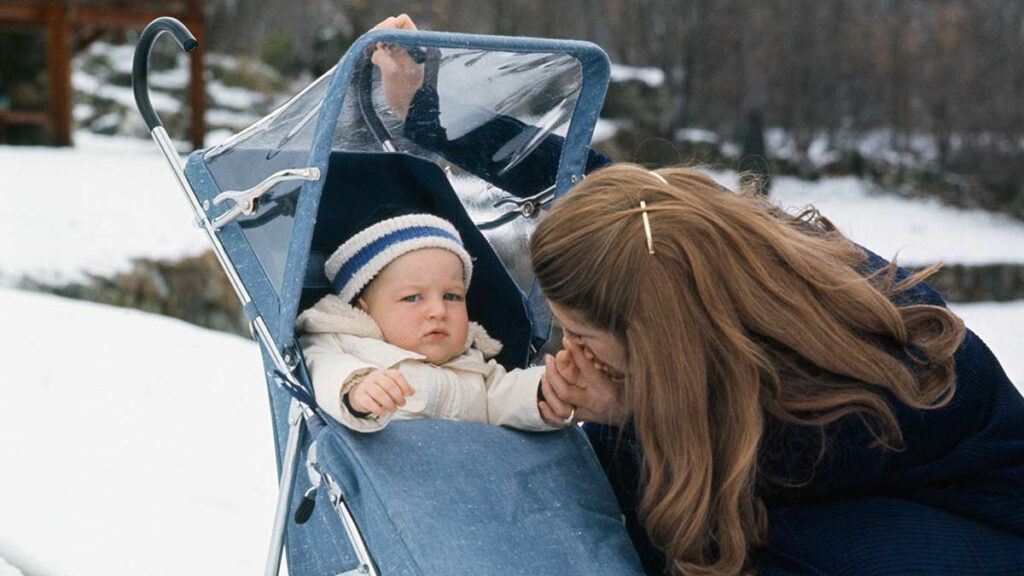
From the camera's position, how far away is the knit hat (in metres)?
2.15

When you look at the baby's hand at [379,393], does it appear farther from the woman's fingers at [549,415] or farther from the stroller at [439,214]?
the woman's fingers at [549,415]

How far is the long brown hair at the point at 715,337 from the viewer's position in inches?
62.5

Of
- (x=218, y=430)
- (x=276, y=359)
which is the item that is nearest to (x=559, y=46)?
(x=276, y=359)

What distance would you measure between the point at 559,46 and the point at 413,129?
15.8 inches

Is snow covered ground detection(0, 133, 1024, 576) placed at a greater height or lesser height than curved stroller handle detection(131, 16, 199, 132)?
lesser

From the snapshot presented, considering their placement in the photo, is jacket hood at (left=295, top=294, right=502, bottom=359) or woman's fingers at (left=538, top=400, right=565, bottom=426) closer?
woman's fingers at (left=538, top=400, right=565, bottom=426)

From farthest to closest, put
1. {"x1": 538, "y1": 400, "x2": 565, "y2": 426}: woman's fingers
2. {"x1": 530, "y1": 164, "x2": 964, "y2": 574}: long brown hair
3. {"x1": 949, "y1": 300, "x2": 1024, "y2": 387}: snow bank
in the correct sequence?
{"x1": 949, "y1": 300, "x2": 1024, "y2": 387}: snow bank, {"x1": 538, "y1": 400, "x2": 565, "y2": 426}: woman's fingers, {"x1": 530, "y1": 164, "x2": 964, "y2": 574}: long brown hair

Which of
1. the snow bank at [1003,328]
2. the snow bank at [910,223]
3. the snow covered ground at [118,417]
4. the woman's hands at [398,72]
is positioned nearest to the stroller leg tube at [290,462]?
the woman's hands at [398,72]

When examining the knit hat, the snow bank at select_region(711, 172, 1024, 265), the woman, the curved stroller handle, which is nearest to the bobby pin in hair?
the woman

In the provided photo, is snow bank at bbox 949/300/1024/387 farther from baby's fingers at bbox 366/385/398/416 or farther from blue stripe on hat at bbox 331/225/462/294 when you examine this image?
baby's fingers at bbox 366/385/398/416

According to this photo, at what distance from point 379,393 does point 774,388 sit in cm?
58

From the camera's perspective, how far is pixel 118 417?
13.8 feet

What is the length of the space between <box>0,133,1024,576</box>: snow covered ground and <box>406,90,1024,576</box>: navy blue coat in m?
0.49

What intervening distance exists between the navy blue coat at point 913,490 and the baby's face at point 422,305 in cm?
69
